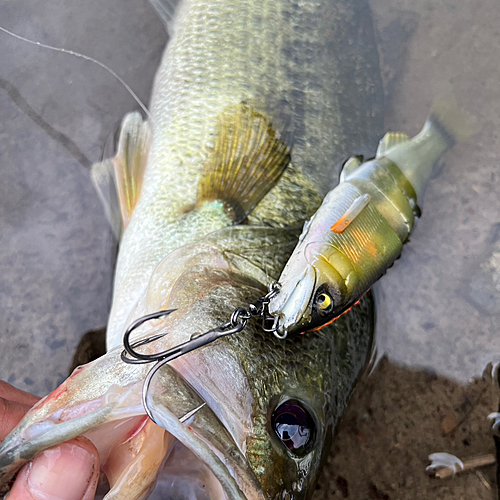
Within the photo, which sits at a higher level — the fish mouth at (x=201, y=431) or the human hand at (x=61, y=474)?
the fish mouth at (x=201, y=431)

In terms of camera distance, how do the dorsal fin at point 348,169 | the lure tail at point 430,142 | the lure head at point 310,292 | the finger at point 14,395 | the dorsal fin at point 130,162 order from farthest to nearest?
the dorsal fin at point 130,162, the lure tail at point 430,142, the dorsal fin at point 348,169, the finger at point 14,395, the lure head at point 310,292

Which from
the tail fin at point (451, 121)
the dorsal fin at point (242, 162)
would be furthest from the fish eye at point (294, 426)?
the tail fin at point (451, 121)

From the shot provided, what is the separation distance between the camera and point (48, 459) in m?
1.31

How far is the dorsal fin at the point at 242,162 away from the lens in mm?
2201

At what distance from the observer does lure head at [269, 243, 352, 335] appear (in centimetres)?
155

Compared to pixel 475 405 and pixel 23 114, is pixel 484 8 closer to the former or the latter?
pixel 475 405

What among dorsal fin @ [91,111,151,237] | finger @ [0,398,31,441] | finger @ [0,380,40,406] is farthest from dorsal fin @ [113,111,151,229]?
finger @ [0,398,31,441]

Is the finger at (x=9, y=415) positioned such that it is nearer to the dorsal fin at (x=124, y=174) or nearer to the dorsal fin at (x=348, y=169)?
the dorsal fin at (x=124, y=174)

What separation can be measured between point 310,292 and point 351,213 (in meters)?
0.43

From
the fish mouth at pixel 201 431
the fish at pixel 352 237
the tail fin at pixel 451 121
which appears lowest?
the fish mouth at pixel 201 431

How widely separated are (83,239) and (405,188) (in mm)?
1888

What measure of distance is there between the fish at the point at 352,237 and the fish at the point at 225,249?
0.44 ft

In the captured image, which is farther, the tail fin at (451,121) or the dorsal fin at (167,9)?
the dorsal fin at (167,9)

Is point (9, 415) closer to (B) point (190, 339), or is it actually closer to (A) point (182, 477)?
(A) point (182, 477)
